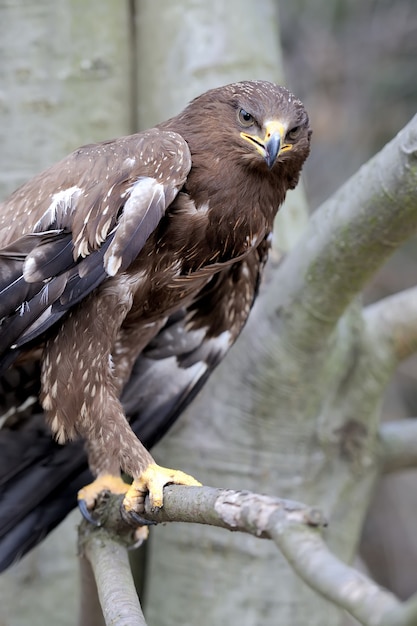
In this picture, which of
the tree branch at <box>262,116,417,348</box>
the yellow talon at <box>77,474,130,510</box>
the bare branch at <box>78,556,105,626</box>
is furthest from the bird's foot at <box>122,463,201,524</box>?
the tree branch at <box>262,116,417,348</box>

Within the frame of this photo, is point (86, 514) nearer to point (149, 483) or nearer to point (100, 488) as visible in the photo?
point (100, 488)

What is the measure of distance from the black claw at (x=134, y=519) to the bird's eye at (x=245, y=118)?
1.24 metres

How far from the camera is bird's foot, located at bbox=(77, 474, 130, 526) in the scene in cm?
329

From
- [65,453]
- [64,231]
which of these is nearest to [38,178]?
[64,231]

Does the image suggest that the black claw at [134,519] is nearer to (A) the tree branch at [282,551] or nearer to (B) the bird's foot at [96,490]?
(A) the tree branch at [282,551]

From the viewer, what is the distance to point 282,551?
1847mm

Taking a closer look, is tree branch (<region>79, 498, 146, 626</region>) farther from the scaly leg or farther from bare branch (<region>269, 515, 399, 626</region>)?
bare branch (<region>269, 515, 399, 626</region>)

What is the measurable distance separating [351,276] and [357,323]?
76 centimetres

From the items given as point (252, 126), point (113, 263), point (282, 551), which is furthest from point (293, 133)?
point (282, 551)

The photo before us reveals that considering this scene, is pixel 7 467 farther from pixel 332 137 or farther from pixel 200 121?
pixel 332 137

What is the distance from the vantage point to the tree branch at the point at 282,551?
5.22ft

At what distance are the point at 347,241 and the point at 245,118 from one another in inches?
20.3

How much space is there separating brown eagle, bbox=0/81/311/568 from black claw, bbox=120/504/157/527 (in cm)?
2

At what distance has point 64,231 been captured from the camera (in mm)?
3021
